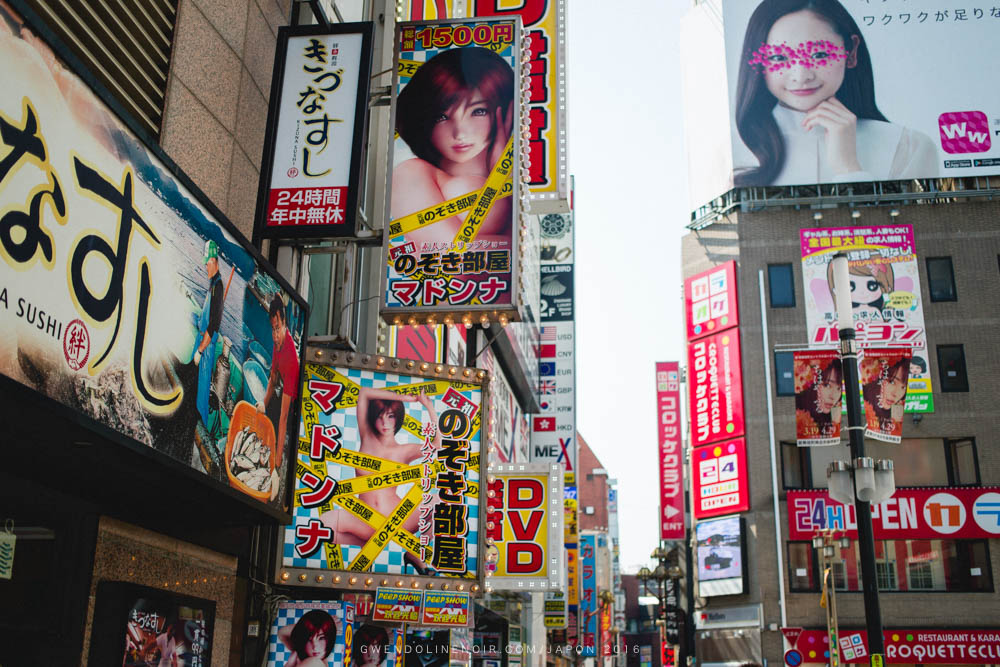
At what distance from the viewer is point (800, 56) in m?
50.8

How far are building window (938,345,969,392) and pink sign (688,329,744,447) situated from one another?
9183mm

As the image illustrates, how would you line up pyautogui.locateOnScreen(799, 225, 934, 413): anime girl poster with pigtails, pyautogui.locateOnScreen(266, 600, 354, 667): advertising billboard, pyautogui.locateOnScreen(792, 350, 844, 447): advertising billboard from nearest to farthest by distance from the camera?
pyautogui.locateOnScreen(266, 600, 354, 667): advertising billboard < pyautogui.locateOnScreen(792, 350, 844, 447): advertising billboard < pyautogui.locateOnScreen(799, 225, 934, 413): anime girl poster with pigtails

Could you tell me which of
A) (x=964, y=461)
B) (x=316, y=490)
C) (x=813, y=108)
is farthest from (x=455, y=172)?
(x=813, y=108)

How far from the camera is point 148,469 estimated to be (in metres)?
6.29

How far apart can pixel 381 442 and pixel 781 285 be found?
38084mm

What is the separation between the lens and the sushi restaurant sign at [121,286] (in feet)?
15.4

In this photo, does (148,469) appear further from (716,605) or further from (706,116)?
(706,116)

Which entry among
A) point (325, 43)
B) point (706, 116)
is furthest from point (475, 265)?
point (706, 116)

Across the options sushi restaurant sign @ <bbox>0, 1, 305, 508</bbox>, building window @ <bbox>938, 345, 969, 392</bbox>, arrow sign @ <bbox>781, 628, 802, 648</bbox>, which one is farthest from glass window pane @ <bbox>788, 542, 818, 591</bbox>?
sushi restaurant sign @ <bbox>0, 1, 305, 508</bbox>

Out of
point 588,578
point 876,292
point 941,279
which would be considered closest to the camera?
point 876,292

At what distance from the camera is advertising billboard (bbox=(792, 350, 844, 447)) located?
17234 mm

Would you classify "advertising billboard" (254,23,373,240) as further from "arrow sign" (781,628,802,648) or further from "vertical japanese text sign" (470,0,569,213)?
"arrow sign" (781,628,802,648)

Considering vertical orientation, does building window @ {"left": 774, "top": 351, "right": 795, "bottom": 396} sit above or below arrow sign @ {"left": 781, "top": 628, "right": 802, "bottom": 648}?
above

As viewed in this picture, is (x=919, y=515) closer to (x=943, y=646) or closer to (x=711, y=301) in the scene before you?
(x=943, y=646)
